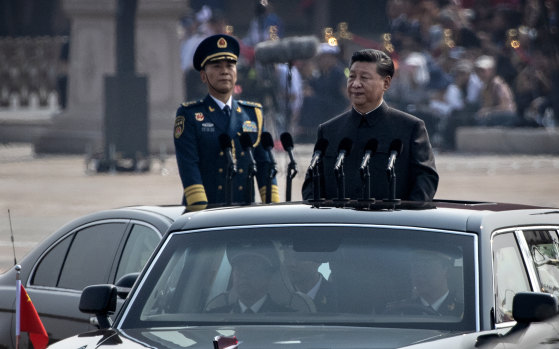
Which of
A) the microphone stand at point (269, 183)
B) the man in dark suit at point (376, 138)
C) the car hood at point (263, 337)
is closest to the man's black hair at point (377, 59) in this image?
the man in dark suit at point (376, 138)

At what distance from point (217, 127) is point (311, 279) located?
3.36 metres

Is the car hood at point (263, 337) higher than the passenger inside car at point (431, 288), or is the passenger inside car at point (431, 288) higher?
the passenger inside car at point (431, 288)

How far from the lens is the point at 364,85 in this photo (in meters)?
7.38

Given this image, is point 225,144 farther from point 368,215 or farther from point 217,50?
point 368,215

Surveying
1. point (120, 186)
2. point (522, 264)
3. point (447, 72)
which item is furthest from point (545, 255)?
point (447, 72)

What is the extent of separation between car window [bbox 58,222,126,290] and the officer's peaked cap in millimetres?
1485

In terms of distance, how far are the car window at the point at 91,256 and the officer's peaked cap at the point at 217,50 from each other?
58.4 inches

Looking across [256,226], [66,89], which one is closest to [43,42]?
[66,89]

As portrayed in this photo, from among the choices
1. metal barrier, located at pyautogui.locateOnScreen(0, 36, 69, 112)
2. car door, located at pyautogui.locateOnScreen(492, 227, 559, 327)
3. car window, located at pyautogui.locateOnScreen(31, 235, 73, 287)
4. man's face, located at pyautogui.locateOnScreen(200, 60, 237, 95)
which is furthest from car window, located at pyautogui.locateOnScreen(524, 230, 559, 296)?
metal barrier, located at pyautogui.locateOnScreen(0, 36, 69, 112)

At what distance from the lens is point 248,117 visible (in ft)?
28.5

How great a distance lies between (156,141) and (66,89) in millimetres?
3804

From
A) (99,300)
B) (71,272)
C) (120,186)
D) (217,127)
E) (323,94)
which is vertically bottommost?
(120,186)

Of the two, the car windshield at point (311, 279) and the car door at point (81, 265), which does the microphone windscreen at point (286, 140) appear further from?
the car windshield at point (311, 279)

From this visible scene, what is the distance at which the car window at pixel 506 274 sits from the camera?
529cm
